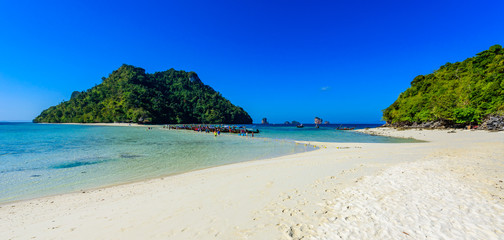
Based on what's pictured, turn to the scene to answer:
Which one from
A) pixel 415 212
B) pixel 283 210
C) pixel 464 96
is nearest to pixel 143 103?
pixel 283 210

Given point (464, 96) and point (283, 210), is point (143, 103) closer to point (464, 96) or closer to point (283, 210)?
point (283, 210)

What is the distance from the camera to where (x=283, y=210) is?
5414mm

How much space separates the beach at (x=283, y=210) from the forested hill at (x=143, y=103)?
407 feet

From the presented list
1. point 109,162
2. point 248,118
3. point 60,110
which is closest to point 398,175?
point 109,162

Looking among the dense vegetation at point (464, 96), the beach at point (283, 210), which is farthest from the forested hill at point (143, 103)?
the beach at point (283, 210)

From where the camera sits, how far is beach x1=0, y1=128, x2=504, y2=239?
430 centimetres

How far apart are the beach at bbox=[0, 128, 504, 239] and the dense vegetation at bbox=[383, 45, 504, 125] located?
4334 centimetres

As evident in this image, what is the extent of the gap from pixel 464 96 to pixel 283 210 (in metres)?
60.3

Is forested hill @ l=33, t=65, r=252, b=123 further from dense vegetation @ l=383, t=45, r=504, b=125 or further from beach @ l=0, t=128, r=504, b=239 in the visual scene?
beach @ l=0, t=128, r=504, b=239

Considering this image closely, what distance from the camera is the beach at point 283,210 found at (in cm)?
430

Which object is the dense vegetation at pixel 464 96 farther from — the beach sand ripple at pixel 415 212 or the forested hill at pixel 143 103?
the forested hill at pixel 143 103

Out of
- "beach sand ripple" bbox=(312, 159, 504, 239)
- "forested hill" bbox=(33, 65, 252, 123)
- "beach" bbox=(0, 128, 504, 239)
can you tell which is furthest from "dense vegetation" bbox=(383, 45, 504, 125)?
"forested hill" bbox=(33, 65, 252, 123)

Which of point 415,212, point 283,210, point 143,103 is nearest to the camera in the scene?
point 415,212

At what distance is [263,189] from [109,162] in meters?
13.1
